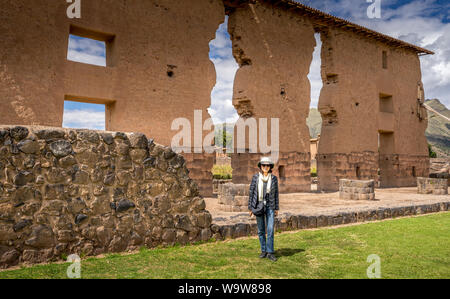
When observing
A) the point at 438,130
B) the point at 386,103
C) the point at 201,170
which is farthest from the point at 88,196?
the point at 438,130

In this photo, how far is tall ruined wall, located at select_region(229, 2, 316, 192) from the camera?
13914 mm

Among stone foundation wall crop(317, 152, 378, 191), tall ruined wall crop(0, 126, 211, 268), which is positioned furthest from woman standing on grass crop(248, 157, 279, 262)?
stone foundation wall crop(317, 152, 378, 191)

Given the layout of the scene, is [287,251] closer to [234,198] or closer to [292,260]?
[292,260]

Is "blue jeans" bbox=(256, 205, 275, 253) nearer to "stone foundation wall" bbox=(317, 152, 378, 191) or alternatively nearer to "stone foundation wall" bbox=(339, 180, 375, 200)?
"stone foundation wall" bbox=(339, 180, 375, 200)

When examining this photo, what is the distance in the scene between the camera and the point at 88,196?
4926 millimetres

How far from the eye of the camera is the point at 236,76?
14086 millimetres

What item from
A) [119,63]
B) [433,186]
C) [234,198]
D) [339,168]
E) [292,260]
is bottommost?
[292,260]

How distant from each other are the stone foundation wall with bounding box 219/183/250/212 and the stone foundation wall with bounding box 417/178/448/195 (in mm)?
8825

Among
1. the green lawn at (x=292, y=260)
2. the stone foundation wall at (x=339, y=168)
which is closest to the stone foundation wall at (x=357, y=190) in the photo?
the stone foundation wall at (x=339, y=168)

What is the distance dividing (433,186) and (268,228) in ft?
38.2

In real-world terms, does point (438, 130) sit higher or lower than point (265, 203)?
higher

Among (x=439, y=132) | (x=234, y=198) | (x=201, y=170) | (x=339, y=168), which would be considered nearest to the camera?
(x=234, y=198)
